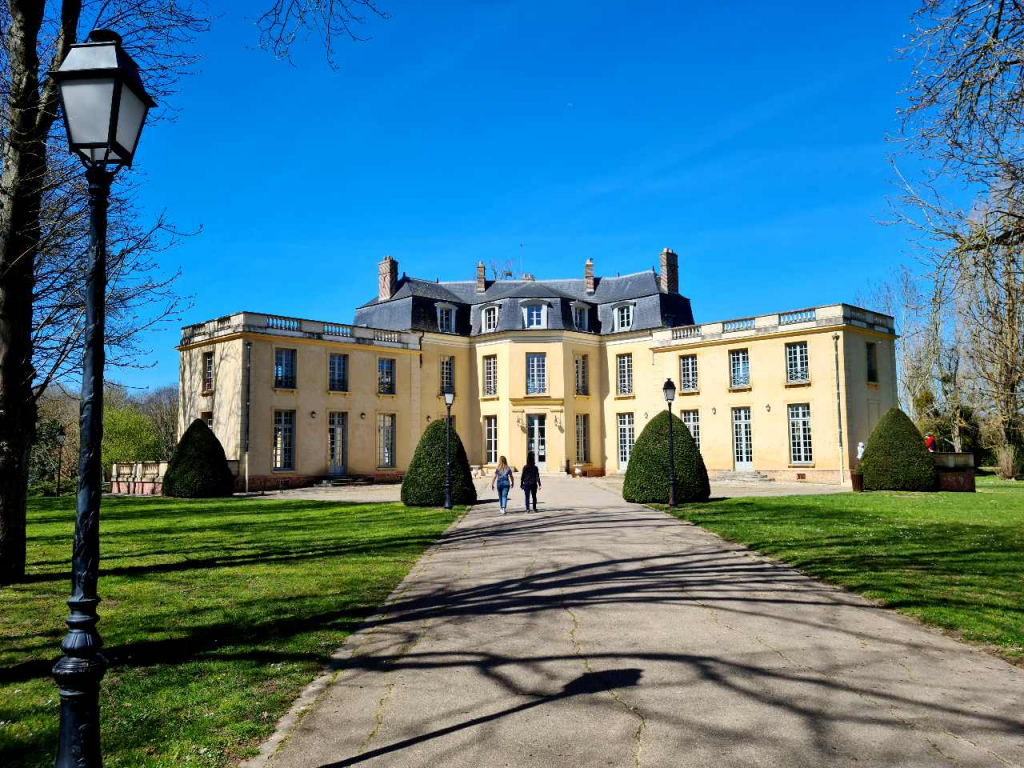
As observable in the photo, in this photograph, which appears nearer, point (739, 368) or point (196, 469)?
point (196, 469)

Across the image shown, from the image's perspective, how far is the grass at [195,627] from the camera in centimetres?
369

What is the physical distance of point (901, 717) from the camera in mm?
3879

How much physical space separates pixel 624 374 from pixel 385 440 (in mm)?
12187

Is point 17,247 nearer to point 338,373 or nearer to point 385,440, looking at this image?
point 338,373

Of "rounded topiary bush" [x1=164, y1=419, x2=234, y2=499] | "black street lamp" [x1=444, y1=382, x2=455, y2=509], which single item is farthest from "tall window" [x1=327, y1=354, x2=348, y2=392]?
"black street lamp" [x1=444, y1=382, x2=455, y2=509]

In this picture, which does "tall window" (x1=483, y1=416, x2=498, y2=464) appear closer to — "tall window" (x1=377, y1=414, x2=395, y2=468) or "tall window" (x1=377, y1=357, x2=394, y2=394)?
"tall window" (x1=377, y1=414, x2=395, y2=468)

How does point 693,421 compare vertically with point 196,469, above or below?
above

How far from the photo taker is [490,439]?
114 ft

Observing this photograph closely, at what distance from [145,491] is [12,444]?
19.9 m

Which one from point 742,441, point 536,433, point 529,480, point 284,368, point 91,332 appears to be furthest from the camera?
point 536,433

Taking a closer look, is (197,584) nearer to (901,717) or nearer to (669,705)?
A: (669,705)

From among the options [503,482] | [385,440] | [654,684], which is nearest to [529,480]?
[503,482]

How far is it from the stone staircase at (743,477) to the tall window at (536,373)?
907 cm

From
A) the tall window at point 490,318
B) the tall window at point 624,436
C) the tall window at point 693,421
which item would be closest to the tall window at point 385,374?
the tall window at point 490,318
